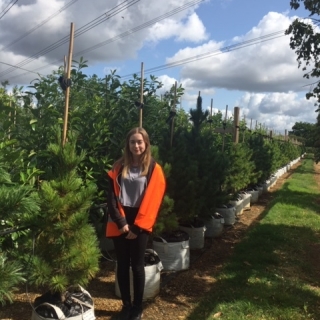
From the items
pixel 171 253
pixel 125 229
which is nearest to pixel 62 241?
pixel 125 229

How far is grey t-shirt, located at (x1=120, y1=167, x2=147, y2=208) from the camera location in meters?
3.42

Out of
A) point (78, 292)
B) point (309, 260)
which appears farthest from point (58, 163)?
point (309, 260)

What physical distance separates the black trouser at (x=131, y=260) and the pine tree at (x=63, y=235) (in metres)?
0.33

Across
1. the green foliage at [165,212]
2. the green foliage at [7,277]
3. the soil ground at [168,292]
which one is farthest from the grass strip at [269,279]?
the green foliage at [7,277]

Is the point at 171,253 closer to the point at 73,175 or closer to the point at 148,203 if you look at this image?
the point at 148,203

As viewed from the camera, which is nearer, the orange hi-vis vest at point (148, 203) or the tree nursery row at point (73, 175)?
the tree nursery row at point (73, 175)

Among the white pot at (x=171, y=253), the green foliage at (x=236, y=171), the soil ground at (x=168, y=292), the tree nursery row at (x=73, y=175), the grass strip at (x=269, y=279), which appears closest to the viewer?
the tree nursery row at (x=73, y=175)

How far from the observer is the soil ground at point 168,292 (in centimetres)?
381

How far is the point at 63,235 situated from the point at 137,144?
984mm

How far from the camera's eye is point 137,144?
341cm

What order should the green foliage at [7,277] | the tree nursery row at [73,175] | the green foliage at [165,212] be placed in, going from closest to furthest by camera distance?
the green foliage at [7,277] → the tree nursery row at [73,175] → the green foliage at [165,212]

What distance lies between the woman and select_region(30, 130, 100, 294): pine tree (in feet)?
0.87

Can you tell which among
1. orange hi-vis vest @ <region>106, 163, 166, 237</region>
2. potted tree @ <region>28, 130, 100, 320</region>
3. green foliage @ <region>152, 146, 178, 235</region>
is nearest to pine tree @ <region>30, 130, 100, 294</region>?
potted tree @ <region>28, 130, 100, 320</region>

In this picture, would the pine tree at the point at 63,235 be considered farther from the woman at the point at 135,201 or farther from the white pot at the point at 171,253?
the white pot at the point at 171,253
